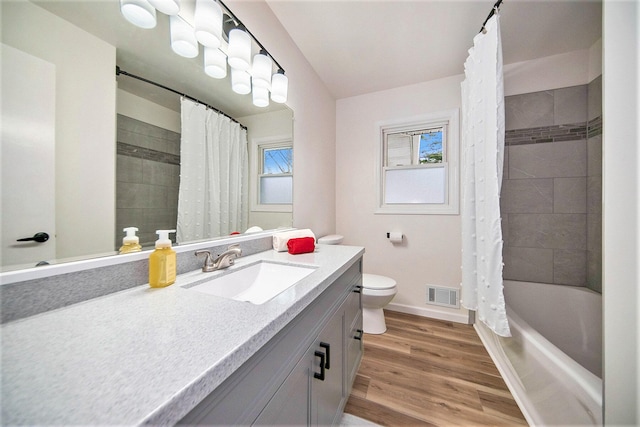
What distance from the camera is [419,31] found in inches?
64.4

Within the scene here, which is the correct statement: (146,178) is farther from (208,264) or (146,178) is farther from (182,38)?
(182,38)

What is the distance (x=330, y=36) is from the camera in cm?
169

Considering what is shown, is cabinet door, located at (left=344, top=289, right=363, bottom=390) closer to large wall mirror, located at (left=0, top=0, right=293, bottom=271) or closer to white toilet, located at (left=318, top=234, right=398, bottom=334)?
white toilet, located at (left=318, top=234, right=398, bottom=334)

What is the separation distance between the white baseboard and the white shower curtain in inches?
23.4

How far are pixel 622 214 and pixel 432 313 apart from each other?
179cm

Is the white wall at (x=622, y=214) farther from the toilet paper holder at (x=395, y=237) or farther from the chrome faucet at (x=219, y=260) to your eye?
the toilet paper holder at (x=395, y=237)

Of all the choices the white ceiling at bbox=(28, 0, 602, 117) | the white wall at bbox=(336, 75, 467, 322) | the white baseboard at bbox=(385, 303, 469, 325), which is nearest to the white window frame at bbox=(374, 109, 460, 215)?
the white wall at bbox=(336, 75, 467, 322)

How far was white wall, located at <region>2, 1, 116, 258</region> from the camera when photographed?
56cm

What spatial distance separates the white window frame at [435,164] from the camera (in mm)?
2121

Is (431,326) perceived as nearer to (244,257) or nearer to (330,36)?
(244,257)

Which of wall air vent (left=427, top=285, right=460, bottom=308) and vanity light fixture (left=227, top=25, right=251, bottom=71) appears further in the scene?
wall air vent (left=427, top=285, right=460, bottom=308)

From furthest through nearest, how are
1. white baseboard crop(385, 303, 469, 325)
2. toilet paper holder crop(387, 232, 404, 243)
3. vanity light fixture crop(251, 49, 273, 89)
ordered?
toilet paper holder crop(387, 232, 404, 243), white baseboard crop(385, 303, 469, 325), vanity light fixture crop(251, 49, 273, 89)

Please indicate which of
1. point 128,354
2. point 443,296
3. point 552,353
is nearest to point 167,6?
point 128,354

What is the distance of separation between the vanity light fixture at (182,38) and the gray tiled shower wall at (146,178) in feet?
1.18
